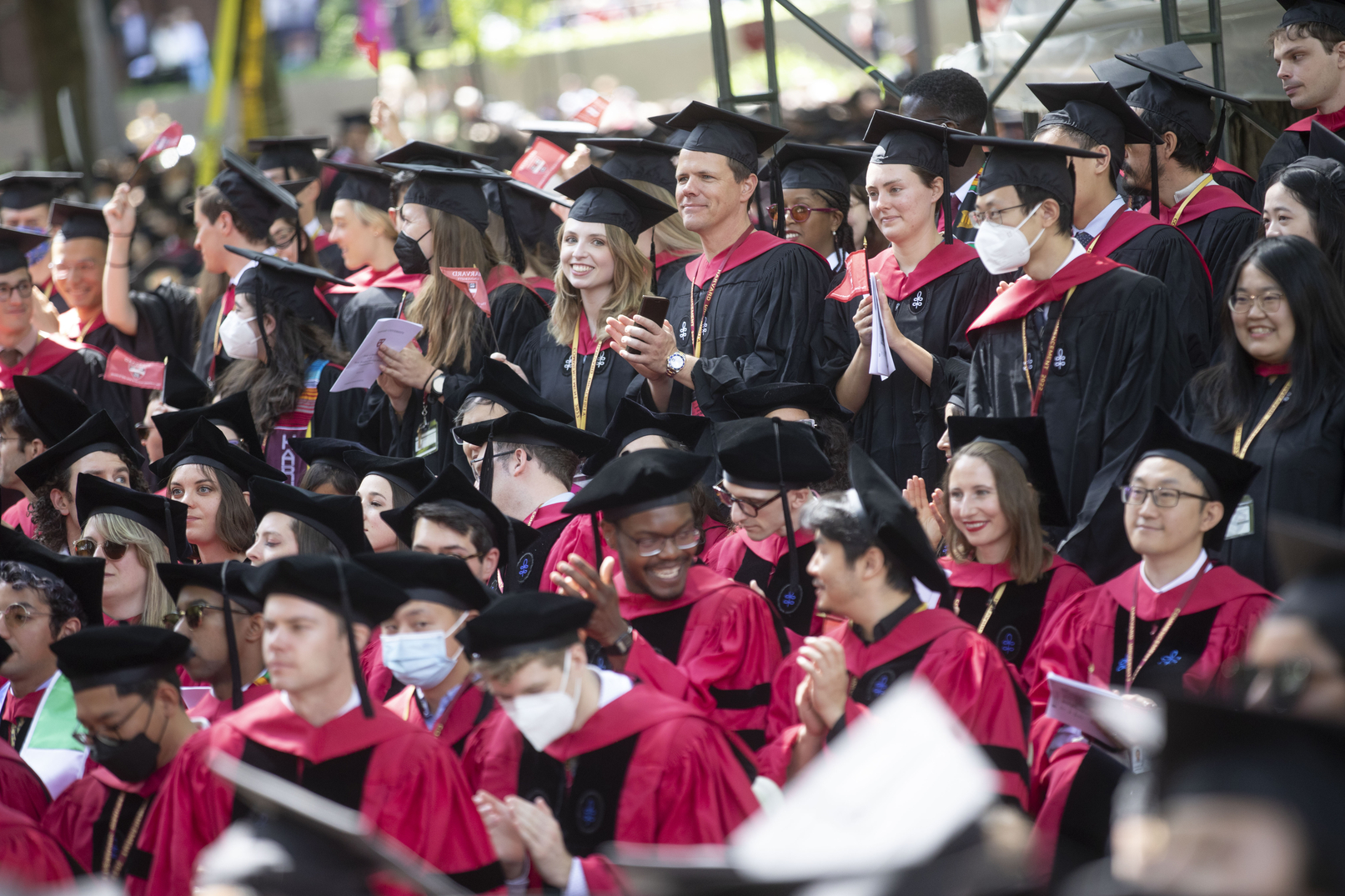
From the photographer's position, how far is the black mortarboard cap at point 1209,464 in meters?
4.15

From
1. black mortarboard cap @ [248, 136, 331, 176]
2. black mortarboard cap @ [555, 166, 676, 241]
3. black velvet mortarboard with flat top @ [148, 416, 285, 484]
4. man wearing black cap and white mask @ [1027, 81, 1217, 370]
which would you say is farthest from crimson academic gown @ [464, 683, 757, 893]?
black mortarboard cap @ [248, 136, 331, 176]

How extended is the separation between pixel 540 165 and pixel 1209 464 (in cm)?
451

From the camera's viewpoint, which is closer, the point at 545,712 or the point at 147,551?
the point at 545,712

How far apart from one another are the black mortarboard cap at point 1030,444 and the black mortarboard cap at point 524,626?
5.59 ft

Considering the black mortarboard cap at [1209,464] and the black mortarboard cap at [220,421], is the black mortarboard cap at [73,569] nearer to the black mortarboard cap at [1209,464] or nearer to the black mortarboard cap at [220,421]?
the black mortarboard cap at [220,421]

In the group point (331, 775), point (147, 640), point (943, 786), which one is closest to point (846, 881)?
point (943, 786)

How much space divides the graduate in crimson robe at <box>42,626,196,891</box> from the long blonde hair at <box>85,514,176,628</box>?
4.67 feet

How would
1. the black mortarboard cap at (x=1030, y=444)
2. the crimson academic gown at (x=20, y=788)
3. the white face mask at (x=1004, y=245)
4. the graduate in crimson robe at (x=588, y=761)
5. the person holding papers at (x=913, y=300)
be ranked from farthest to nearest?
1. the person holding papers at (x=913, y=300)
2. the white face mask at (x=1004, y=245)
3. the black mortarboard cap at (x=1030, y=444)
4. the crimson academic gown at (x=20, y=788)
5. the graduate in crimson robe at (x=588, y=761)

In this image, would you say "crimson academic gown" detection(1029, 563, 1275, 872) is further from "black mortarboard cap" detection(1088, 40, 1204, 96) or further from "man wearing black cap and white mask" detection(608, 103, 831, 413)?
"black mortarboard cap" detection(1088, 40, 1204, 96)

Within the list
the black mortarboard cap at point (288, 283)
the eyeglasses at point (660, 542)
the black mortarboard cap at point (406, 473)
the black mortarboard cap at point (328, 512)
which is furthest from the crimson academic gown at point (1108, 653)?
the black mortarboard cap at point (288, 283)

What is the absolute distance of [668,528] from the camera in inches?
176

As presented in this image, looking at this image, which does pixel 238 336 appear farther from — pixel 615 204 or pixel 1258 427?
pixel 1258 427

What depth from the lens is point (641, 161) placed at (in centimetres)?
691

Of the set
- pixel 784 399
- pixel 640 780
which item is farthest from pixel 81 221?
pixel 640 780
